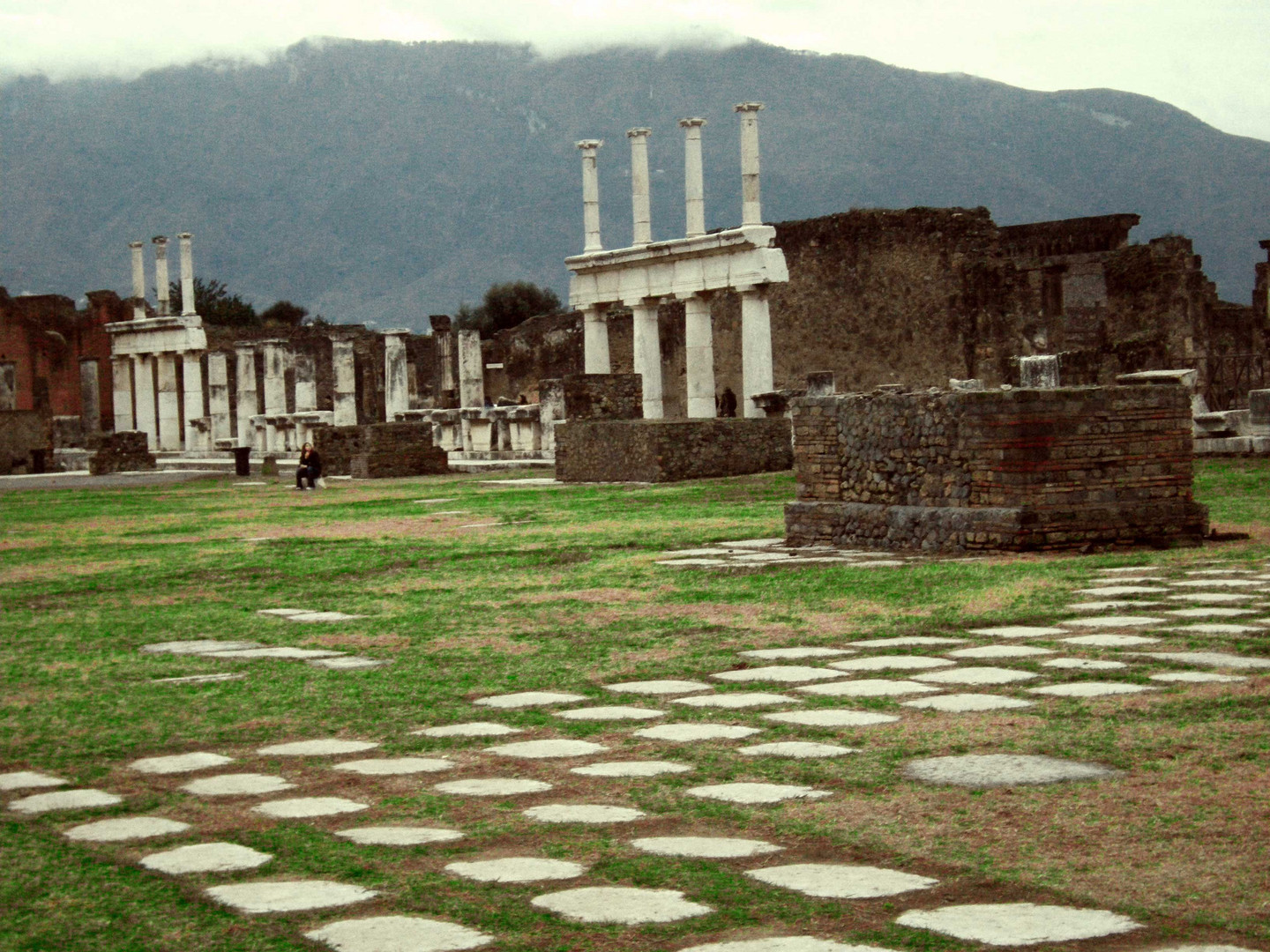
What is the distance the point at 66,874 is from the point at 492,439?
29.9 metres

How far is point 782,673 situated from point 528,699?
1.01 metres

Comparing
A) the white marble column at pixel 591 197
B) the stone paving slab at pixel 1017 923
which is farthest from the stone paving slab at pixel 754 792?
the white marble column at pixel 591 197

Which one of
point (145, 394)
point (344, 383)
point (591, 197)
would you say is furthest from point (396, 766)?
point (145, 394)

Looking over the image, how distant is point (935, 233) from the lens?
39500 mm

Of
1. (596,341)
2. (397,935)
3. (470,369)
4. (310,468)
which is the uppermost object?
(596,341)

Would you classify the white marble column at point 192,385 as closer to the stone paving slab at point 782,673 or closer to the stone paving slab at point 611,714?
the stone paving slab at point 782,673

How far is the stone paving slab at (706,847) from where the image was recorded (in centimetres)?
431

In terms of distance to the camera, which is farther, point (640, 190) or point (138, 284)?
point (138, 284)

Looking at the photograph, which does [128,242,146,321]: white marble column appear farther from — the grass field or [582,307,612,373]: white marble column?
the grass field

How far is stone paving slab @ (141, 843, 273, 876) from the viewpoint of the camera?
4.36 m

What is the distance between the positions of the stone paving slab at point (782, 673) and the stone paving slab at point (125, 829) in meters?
2.61

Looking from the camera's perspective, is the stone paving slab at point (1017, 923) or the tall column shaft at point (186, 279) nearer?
the stone paving slab at point (1017, 923)

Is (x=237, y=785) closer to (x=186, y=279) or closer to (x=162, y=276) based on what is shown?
(x=186, y=279)

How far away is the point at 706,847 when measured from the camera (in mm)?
4379
